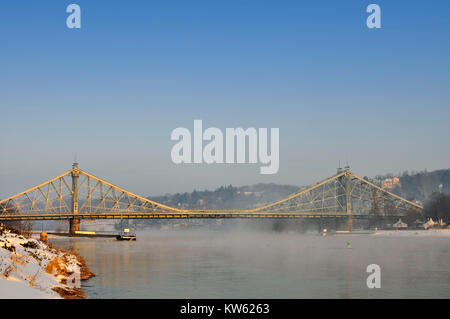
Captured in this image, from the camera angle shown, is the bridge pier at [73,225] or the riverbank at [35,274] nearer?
the riverbank at [35,274]

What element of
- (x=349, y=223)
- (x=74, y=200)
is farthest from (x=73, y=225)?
(x=349, y=223)

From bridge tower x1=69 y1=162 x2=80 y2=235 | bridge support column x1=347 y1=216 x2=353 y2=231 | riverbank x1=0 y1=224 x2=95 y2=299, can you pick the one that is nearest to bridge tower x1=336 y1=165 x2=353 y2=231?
bridge support column x1=347 y1=216 x2=353 y2=231

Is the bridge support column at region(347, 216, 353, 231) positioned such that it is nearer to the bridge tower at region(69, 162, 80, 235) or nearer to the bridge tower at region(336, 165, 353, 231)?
the bridge tower at region(336, 165, 353, 231)

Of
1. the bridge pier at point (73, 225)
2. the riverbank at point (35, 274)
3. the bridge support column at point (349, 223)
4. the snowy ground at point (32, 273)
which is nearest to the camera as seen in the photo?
the snowy ground at point (32, 273)

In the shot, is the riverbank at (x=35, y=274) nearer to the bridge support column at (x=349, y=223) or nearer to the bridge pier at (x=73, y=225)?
the bridge pier at (x=73, y=225)

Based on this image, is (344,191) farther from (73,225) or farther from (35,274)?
(35,274)

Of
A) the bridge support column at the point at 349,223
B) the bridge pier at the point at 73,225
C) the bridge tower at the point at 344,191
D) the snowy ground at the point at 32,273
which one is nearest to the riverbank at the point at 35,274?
the snowy ground at the point at 32,273

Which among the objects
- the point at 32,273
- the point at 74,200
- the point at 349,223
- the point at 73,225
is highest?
the point at 74,200

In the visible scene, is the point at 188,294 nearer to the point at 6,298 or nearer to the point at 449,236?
the point at 6,298
